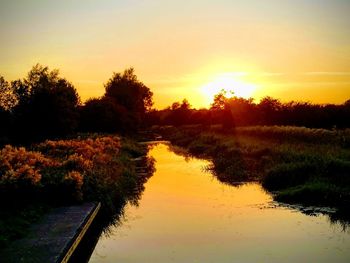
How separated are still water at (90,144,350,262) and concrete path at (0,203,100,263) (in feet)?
3.47

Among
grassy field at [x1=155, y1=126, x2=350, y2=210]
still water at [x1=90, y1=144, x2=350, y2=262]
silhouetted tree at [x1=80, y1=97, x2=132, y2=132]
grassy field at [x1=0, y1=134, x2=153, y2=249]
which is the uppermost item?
silhouetted tree at [x1=80, y1=97, x2=132, y2=132]

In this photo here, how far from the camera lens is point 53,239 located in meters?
11.5

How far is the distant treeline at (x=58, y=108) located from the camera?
44125mm

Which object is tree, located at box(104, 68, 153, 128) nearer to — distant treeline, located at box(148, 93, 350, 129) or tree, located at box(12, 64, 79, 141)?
distant treeline, located at box(148, 93, 350, 129)

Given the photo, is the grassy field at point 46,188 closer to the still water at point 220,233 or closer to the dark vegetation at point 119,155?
the dark vegetation at point 119,155

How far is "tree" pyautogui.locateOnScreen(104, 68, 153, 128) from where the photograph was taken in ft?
291

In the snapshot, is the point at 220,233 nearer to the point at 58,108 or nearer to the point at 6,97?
the point at 58,108

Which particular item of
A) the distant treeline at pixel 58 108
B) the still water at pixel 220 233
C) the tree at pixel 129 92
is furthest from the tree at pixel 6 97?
the still water at pixel 220 233

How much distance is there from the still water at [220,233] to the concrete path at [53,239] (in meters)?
1.06

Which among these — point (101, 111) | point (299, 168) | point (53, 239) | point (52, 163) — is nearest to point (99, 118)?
point (101, 111)

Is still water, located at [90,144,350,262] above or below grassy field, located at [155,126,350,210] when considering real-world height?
below

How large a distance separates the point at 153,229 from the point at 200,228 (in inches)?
65.6

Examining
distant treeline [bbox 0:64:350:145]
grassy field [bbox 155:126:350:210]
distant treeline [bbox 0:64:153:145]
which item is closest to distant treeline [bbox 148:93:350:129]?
distant treeline [bbox 0:64:350:145]

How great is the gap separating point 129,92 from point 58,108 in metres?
46.1
